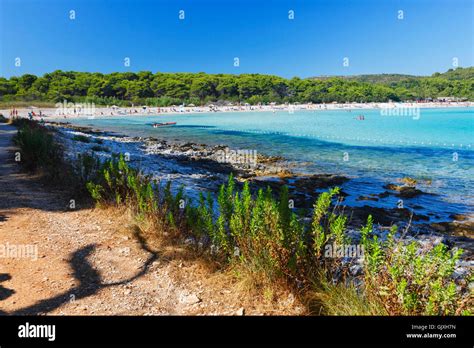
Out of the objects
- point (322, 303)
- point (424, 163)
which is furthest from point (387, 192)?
point (322, 303)

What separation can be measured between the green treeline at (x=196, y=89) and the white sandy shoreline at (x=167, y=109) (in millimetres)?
4631

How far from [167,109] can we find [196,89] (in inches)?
861

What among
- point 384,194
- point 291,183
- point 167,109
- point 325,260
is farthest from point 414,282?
point 167,109

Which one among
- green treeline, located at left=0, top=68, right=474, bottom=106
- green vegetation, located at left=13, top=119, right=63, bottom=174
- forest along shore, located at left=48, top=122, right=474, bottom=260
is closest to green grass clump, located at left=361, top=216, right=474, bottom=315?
forest along shore, located at left=48, top=122, right=474, bottom=260

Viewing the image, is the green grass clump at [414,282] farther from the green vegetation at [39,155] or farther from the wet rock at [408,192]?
the wet rock at [408,192]

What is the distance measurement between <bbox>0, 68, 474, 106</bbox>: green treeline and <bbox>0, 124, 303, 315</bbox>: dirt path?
7516 centimetres

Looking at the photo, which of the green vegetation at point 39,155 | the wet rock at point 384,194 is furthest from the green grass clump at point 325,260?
the wet rock at point 384,194

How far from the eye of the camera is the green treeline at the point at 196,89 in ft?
247

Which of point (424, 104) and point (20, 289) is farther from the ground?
point (424, 104)

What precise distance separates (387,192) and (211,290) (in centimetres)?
1006

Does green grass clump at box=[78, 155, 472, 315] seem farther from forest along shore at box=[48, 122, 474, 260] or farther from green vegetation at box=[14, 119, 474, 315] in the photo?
forest along shore at box=[48, 122, 474, 260]

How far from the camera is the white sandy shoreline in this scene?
57562mm
